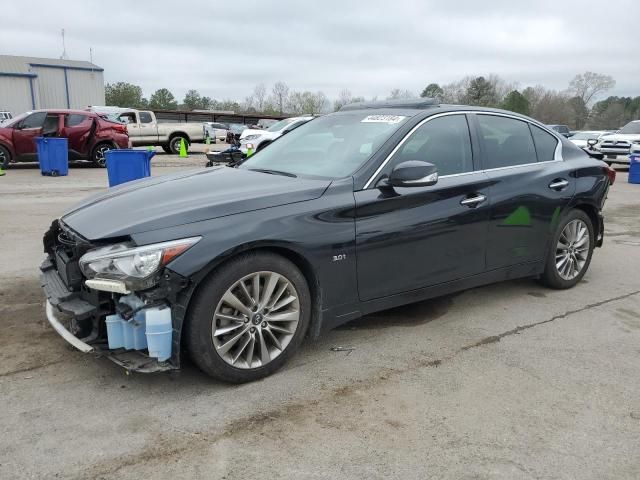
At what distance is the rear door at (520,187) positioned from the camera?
4.27 meters

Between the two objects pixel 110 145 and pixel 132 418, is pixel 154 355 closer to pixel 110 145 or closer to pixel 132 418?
pixel 132 418

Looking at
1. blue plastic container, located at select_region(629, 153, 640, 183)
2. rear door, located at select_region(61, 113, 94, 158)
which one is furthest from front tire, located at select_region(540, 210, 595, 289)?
rear door, located at select_region(61, 113, 94, 158)

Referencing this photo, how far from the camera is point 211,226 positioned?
117 inches

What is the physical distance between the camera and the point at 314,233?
327cm

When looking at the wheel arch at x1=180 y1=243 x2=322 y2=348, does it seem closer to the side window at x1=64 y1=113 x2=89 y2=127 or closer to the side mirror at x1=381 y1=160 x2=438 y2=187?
the side mirror at x1=381 y1=160 x2=438 y2=187

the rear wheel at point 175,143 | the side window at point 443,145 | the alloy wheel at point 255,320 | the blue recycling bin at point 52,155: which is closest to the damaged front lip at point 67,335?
the alloy wheel at point 255,320

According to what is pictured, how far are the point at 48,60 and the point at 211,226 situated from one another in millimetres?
50337

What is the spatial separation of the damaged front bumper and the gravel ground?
9.8 inches

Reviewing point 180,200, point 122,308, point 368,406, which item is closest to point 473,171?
point 368,406

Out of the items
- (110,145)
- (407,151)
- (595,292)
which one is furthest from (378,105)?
(110,145)

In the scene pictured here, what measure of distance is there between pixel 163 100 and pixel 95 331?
94247 mm

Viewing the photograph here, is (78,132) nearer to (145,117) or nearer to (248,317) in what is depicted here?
(145,117)

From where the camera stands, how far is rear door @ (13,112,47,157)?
49.0ft

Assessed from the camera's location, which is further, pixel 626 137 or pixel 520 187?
pixel 626 137
